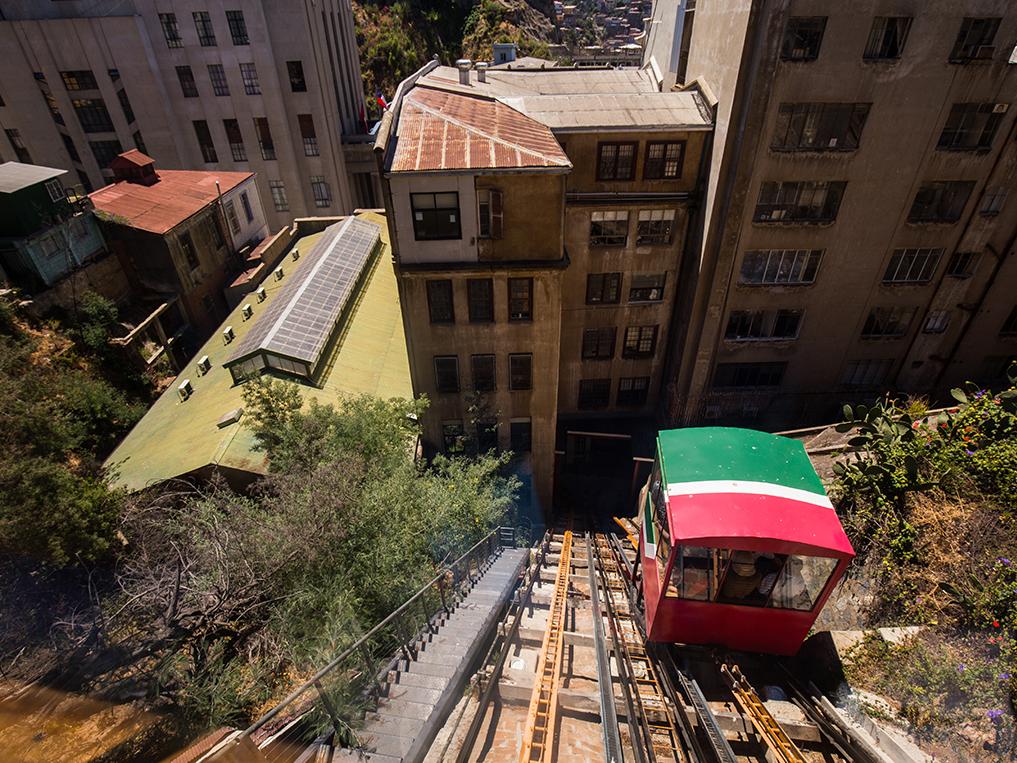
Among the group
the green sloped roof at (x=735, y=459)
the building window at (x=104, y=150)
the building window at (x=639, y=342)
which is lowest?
the building window at (x=639, y=342)

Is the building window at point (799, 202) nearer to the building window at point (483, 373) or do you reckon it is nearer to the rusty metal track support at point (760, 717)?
the building window at point (483, 373)

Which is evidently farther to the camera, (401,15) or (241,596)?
(401,15)

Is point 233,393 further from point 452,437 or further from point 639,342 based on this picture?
point 639,342

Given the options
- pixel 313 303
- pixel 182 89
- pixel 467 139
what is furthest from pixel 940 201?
pixel 182 89

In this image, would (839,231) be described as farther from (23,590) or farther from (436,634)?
(23,590)

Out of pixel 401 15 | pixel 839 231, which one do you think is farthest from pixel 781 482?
pixel 401 15

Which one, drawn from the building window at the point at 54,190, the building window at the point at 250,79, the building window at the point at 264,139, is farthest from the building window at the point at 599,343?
the building window at the point at 250,79
